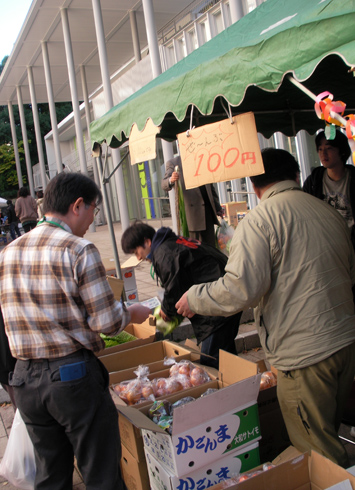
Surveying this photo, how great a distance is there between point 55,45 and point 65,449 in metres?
18.0

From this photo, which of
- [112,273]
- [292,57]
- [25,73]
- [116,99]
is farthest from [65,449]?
[25,73]

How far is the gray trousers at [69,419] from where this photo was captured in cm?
191

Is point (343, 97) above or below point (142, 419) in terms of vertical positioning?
above

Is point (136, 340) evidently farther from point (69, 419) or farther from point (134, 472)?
point (69, 419)

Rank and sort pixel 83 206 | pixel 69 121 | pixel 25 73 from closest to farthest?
pixel 83 206 < pixel 25 73 < pixel 69 121

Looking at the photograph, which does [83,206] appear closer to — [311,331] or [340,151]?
[311,331]

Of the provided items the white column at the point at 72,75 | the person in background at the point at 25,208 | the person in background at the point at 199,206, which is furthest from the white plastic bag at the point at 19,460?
the white column at the point at 72,75

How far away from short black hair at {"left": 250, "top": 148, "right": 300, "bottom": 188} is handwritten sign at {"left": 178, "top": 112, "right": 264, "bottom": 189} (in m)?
Result: 0.08

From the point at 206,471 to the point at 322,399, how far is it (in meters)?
0.72

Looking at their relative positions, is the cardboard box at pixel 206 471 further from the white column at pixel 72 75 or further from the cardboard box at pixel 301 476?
the white column at pixel 72 75

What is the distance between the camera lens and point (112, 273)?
6.43 m

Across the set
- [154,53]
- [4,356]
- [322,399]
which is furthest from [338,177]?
[154,53]

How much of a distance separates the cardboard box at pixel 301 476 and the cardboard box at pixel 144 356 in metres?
1.52

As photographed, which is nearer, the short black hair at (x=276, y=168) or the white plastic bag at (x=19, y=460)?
the short black hair at (x=276, y=168)
